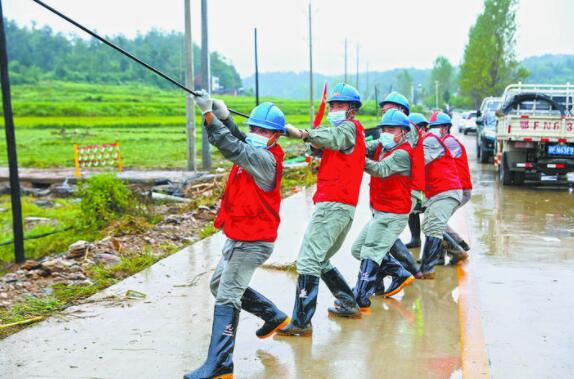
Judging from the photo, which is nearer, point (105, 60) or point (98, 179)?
point (98, 179)

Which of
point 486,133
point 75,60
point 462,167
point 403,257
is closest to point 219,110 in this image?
point 403,257

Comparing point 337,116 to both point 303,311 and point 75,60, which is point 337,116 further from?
point 75,60

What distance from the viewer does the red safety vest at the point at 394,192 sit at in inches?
239

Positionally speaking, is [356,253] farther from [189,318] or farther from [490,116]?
[490,116]

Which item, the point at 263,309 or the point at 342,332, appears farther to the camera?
the point at 342,332

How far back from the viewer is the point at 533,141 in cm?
1430

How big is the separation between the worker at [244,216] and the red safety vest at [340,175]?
0.75 meters

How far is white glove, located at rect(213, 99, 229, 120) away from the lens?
4.44 metres

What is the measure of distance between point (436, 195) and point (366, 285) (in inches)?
71.3

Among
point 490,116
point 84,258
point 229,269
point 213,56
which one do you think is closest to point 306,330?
point 229,269

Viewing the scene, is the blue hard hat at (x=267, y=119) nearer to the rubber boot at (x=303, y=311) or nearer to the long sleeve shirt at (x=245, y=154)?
the long sleeve shirt at (x=245, y=154)

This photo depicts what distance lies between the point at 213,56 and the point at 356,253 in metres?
135

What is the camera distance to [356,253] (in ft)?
20.7

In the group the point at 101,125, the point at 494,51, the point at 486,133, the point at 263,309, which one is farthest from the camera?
the point at 494,51
